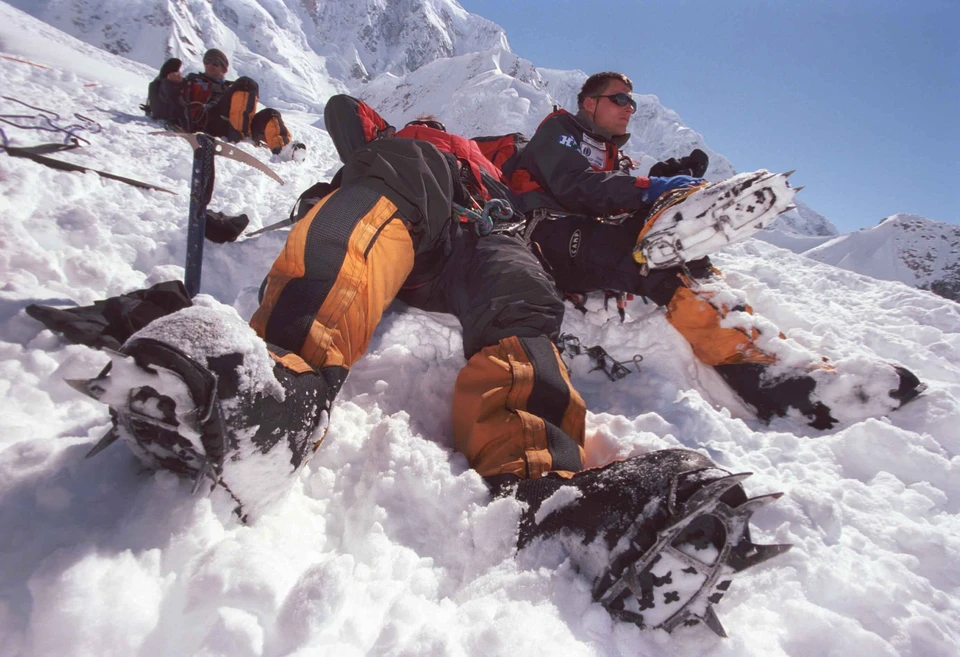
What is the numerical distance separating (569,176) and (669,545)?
192 centimetres

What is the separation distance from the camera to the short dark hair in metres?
2.72

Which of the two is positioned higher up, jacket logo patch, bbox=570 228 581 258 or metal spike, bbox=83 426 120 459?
jacket logo patch, bbox=570 228 581 258

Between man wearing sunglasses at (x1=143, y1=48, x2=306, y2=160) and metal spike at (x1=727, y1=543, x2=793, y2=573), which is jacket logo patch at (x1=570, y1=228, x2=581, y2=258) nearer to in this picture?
metal spike at (x1=727, y1=543, x2=793, y2=573)

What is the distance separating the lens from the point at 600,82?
2744 millimetres

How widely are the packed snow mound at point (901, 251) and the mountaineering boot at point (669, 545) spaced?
35029 mm

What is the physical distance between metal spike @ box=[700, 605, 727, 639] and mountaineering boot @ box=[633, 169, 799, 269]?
165 cm

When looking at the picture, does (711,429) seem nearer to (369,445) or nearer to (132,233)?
(369,445)

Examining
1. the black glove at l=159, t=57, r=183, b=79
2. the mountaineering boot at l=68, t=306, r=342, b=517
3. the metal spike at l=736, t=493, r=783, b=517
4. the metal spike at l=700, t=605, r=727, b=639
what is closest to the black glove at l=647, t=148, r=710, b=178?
the metal spike at l=736, t=493, r=783, b=517

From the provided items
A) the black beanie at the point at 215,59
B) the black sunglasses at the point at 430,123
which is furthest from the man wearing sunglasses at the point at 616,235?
the black beanie at the point at 215,59

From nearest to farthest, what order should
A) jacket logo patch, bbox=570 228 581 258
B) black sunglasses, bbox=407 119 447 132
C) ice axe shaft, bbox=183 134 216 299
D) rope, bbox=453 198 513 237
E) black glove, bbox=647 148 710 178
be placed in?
rope, bbox=453 198 513 237 < ice axe shaft, bbox=183 134 216 299 < black sunglasses, bbox=407 119 447 132 < jacket logo patch, bbox=570 228 581 258 < black glove, bbox=647 148 710 178

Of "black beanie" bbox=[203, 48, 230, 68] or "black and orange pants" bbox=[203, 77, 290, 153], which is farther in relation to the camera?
"black beanie" bbox=[203, 48, 230, 68]

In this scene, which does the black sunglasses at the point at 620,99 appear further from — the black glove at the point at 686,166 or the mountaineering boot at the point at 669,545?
the mountaineering boot at the point at 669,545

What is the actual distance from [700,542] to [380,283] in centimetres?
99

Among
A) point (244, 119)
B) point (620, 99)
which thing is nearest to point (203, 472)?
point (620, 99)
